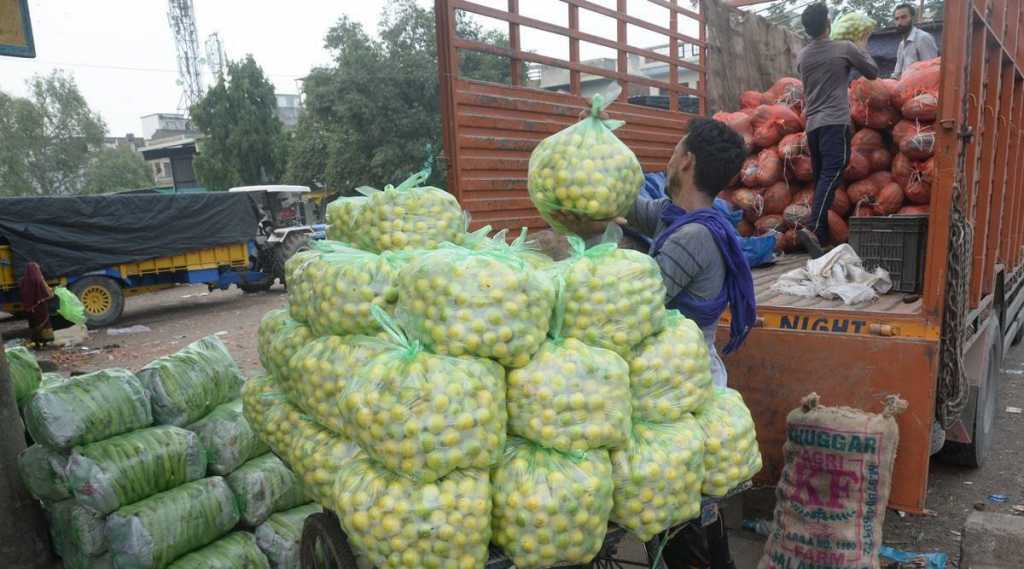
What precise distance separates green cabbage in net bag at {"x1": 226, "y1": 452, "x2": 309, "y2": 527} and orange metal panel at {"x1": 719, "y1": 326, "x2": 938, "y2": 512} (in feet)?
7.19

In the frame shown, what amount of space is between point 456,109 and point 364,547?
2.51 m

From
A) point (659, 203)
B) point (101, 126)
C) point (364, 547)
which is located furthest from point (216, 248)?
point (101, 126)

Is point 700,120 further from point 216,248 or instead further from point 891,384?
point 216,248

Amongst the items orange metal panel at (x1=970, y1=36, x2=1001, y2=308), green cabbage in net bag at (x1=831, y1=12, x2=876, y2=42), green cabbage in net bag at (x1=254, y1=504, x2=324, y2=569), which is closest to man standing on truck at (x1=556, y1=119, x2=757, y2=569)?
green cabbage in net bag at (x1=254, y1=504, x2=324, y2=569)

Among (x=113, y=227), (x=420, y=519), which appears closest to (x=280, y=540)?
(x=420, y=519)

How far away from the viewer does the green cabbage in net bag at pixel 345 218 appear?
2259 millimetres

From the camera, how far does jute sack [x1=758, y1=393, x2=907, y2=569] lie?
8.91ft

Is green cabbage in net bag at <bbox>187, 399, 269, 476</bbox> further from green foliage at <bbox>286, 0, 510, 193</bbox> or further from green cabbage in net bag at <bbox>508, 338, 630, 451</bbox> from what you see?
green foliage at <bbox>286, 0, 510, 193</bbox>

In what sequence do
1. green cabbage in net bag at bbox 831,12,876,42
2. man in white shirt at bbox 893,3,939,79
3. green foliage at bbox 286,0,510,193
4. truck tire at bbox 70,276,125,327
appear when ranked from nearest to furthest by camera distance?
green cabbage in net bag at bbox 831,12,876,42 < man in white shirt at bbox 893,3,939,79 < truck tire at bbox 70,276,125,327 < green foliage at bbox 286,0,510,193

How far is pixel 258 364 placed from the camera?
844 centimetres

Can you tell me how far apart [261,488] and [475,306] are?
7.04 feet

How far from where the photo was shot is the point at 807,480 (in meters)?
2.87

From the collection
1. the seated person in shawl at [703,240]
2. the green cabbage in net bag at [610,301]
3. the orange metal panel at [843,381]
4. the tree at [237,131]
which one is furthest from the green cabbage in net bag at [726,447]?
A: the tree at [237,131]

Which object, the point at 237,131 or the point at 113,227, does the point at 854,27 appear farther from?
the point at 237,131
